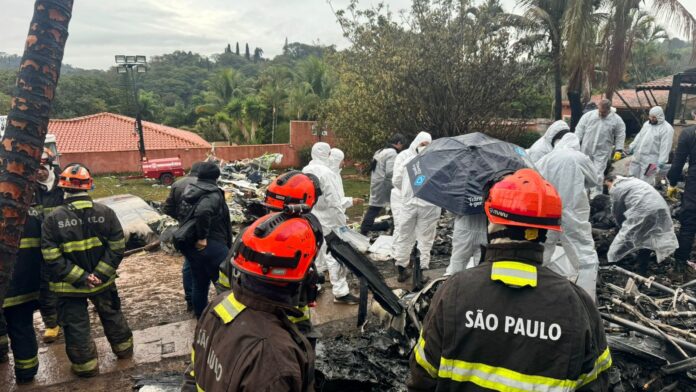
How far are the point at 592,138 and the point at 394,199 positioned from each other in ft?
13.2

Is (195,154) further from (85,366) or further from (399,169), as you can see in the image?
(85,366)

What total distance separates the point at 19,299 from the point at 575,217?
197 inches

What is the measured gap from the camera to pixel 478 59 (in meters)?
11.8

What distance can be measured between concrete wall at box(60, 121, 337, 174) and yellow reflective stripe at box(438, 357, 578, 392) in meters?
18.9

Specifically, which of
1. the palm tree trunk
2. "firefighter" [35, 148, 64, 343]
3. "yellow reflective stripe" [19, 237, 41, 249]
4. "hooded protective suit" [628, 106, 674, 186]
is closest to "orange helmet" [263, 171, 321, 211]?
"yellow reflective stripe" [19, 237, 41, 249]

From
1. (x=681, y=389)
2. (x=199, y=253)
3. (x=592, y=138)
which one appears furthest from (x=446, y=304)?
(x=592, y=138)

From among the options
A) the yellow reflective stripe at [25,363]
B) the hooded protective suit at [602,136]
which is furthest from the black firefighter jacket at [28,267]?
the hooded protective suit at [602,136]

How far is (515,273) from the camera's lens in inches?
63.2

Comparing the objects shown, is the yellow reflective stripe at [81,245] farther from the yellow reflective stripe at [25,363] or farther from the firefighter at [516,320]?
the firefighter at [516,320]

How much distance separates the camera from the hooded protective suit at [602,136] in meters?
7.72

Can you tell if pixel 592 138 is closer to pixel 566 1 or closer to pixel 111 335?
pixel 111 335

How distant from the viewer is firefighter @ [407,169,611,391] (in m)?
1.57

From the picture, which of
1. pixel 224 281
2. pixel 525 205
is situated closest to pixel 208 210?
pixel 224 281

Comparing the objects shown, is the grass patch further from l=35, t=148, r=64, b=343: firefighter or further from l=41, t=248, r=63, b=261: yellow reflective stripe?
l=41, t=248, r=63, b=261: yellow reflective stripe
